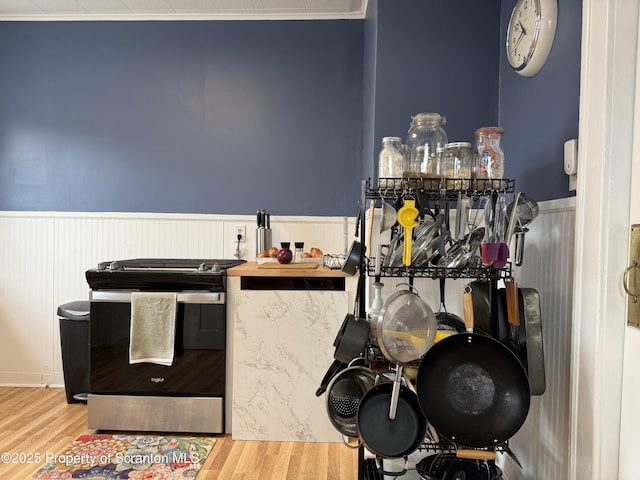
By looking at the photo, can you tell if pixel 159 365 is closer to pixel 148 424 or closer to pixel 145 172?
pixel 148 424

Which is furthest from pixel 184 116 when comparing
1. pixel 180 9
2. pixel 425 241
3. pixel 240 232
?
pixel 425 241

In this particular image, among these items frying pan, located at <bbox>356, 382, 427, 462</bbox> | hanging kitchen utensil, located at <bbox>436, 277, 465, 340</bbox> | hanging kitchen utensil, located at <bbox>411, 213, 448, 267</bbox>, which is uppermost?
hanging kitchen utensil, located at <bbox>411, 213, 448, 267</bbox>

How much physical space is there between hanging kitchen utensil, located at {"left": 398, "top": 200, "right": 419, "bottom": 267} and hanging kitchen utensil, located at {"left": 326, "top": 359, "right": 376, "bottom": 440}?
43cm

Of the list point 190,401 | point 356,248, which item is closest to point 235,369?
point 190,401

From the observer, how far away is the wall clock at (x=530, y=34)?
1606mm

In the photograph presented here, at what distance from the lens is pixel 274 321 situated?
245cm

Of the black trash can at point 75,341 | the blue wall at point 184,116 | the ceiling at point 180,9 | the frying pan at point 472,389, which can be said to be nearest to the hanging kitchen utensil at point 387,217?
the frying pan at point 472,389

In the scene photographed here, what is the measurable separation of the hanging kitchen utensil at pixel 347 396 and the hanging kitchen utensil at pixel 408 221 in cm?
43

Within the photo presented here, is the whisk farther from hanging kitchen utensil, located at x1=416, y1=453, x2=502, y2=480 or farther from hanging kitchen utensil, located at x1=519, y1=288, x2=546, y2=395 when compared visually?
hanging kitchen utensil, located at x1=416, y1=453, x2=502, y2=480

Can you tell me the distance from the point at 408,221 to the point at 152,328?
161cm

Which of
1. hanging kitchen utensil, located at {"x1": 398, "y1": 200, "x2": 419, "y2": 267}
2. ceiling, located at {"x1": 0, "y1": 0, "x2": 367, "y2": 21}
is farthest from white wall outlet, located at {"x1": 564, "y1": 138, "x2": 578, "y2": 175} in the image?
ceiling, located at {"x1": 0, "y1": 0, "x2": 367, "y2": 21}

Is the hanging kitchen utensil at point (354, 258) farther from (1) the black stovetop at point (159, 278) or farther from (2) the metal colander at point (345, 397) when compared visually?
(1) the black stovetop at point (159, 278)

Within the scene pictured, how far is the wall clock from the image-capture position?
1606 mm

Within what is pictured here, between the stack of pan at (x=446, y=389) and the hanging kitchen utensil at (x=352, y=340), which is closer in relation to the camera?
the stack of pan at (x=446, y=389)
